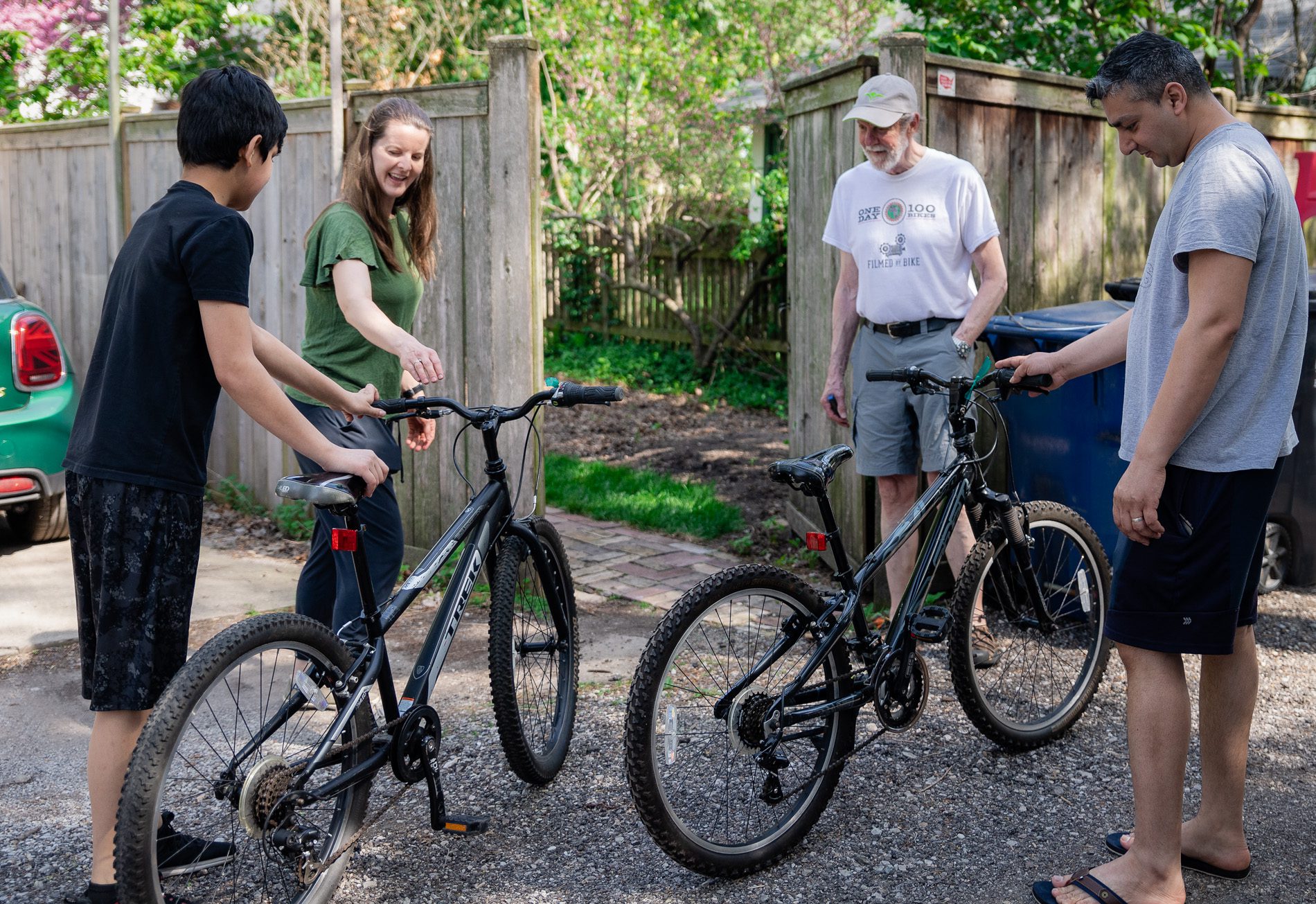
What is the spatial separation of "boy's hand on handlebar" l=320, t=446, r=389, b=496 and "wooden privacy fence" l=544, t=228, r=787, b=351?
8.98 metres

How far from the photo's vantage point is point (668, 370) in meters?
12.5

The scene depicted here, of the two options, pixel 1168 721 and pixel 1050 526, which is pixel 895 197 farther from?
pixel 1168 721

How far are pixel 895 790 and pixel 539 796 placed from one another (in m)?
1.02

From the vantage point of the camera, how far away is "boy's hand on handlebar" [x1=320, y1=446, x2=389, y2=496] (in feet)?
9.46

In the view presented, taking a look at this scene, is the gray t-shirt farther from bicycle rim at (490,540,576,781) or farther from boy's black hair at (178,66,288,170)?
boy's black hair at (178,66,288,170)

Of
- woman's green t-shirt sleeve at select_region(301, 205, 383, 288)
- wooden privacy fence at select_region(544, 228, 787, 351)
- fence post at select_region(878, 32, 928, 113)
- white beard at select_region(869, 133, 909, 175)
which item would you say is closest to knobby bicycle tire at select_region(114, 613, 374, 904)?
woman's green t-shirt sleeve at select_region(301, 205, 383, 288)

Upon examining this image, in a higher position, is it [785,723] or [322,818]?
[785,723]

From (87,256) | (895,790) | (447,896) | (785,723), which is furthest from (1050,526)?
(87,256)

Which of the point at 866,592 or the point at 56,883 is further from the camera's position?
the point at 866,592

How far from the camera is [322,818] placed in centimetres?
315

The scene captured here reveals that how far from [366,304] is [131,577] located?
111cm

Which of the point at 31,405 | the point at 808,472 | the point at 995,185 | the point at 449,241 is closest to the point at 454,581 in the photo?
the point at 808,472

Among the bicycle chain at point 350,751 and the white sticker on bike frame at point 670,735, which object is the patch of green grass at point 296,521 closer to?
the bicycle chain at point 350,751

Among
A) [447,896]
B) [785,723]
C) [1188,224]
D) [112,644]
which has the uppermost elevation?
[1188,224]
